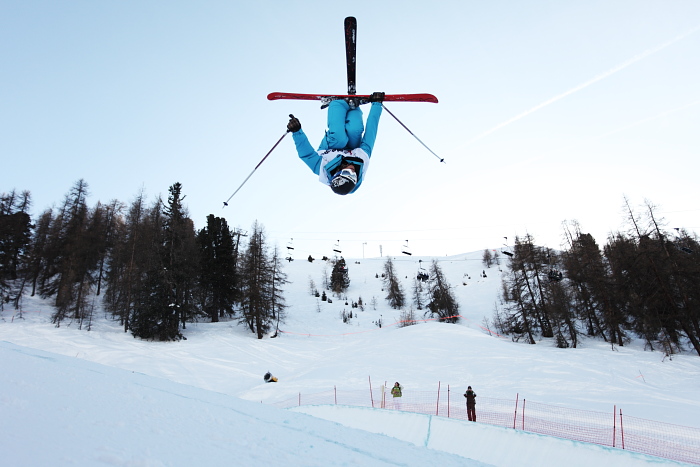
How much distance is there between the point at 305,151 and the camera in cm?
526

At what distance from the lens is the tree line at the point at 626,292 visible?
23031 mm

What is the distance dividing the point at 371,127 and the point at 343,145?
0.63m

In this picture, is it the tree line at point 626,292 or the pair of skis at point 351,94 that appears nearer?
the pair of skis at point 351,94

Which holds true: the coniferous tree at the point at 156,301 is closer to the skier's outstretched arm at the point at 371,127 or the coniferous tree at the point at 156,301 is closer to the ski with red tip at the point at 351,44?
the skier's outstretched arm at the point at 371,127

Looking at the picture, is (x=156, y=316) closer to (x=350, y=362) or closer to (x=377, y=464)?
(x=350, y=362)

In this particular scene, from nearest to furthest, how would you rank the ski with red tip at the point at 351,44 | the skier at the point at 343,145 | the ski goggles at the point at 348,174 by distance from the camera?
1. the ski with red tip at the point at 351,44
2. the ski goggles at the point at 348,174
3. the skier at the point at 343,145

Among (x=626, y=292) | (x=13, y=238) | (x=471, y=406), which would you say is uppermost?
(x=13, y=238)

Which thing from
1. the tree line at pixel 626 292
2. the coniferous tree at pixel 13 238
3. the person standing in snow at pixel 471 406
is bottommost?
the person standing in snow at pixel 471 406

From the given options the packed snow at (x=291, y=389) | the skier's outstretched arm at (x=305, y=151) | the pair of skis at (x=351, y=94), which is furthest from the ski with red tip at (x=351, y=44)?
the packed snow at (x=291, y=389)

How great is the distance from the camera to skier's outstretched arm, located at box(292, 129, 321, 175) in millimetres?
5207

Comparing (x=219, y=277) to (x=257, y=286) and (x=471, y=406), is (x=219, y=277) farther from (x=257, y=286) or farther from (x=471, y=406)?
(x=471, y=406)

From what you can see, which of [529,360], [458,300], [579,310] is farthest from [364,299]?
[529,360]

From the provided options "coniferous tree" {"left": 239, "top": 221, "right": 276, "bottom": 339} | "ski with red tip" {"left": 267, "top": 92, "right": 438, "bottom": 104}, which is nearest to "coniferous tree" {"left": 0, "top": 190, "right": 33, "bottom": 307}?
"coniferous tree" {"left": 239, "top": 221, "right": 276, "bottom": 339}

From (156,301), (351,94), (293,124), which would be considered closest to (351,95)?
(351,94)
